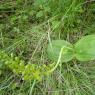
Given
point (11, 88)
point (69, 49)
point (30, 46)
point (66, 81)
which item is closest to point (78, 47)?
point (69, 49)

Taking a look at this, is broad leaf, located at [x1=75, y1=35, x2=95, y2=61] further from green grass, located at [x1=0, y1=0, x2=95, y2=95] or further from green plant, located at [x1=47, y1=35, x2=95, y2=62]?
green grass, located at [x1=0, y1=0, x2=95, y2=95]

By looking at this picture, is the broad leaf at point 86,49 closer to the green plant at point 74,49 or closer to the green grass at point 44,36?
the green plant at point 74,49

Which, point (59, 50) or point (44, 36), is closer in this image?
point (59, 50)

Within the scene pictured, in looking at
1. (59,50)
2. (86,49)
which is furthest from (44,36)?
(86,49)

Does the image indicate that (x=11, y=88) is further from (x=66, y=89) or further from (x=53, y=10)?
(x=53, y=10)

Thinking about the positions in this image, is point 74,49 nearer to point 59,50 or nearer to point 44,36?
point 59,50

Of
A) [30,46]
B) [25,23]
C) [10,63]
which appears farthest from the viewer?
[25,23]

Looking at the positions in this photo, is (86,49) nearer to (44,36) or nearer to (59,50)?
(59,50)
